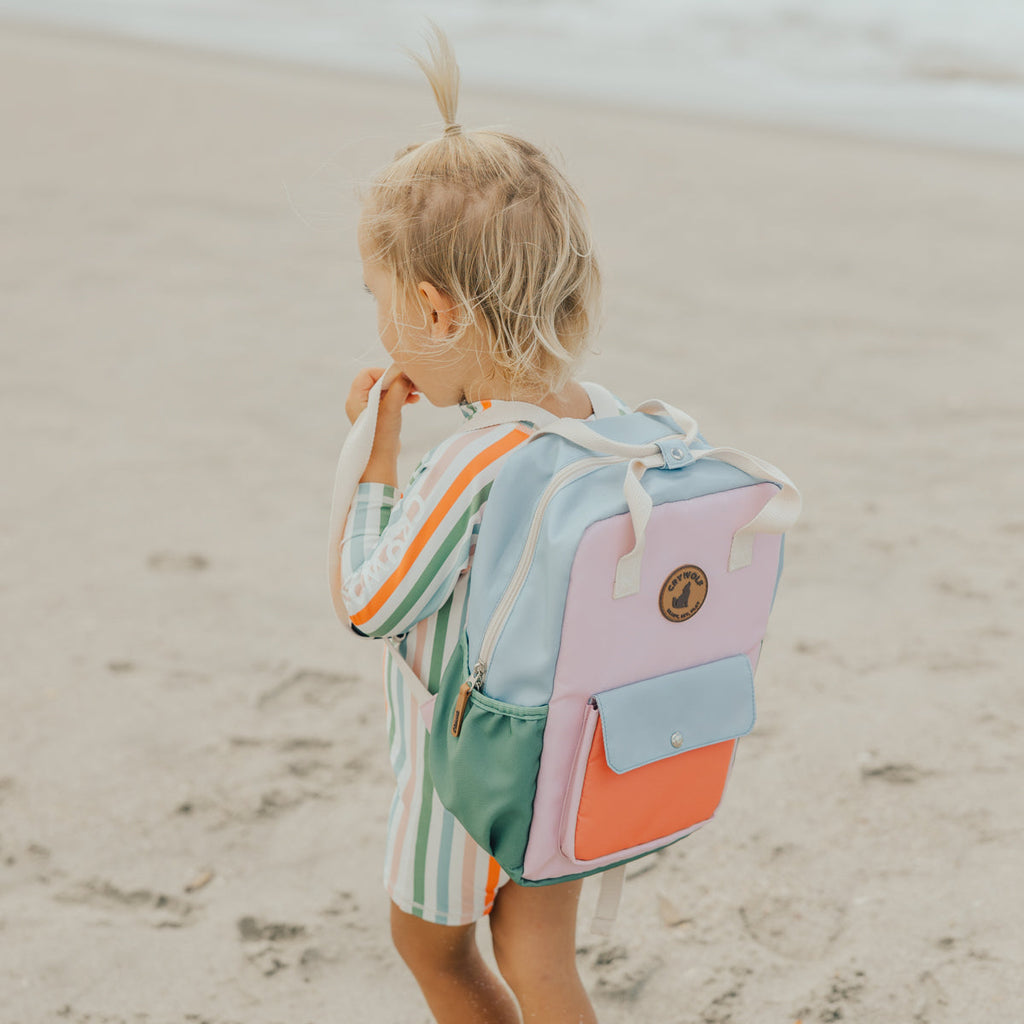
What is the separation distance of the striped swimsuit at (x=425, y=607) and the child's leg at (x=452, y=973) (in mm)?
79

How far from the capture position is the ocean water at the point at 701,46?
34.1ft

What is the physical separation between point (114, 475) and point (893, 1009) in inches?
112

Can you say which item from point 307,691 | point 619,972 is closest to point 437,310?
point 619,972

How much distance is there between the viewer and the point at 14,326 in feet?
16.5

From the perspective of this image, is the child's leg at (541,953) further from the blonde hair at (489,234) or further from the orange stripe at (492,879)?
the blonde hair at (489,234)

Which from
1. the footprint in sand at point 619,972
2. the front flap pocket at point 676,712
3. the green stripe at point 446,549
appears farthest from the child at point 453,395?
the footprint in sand at point 619,972

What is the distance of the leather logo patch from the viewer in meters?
1.45

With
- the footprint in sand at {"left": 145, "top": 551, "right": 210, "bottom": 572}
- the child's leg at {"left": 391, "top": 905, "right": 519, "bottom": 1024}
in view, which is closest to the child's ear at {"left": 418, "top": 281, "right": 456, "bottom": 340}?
the child's leg at {"left": 391, "top": 905, "right": 519, "bottom": 1024}

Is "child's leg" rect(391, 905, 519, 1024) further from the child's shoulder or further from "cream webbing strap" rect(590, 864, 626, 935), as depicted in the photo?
the child's shoulder

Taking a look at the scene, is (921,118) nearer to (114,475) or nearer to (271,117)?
(271,117)

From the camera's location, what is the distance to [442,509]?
144 centimetres

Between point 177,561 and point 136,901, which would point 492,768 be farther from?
point 177,561

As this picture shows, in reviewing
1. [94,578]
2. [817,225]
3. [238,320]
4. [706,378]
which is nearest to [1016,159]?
[817,225]

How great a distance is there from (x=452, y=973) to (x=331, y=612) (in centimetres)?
160
